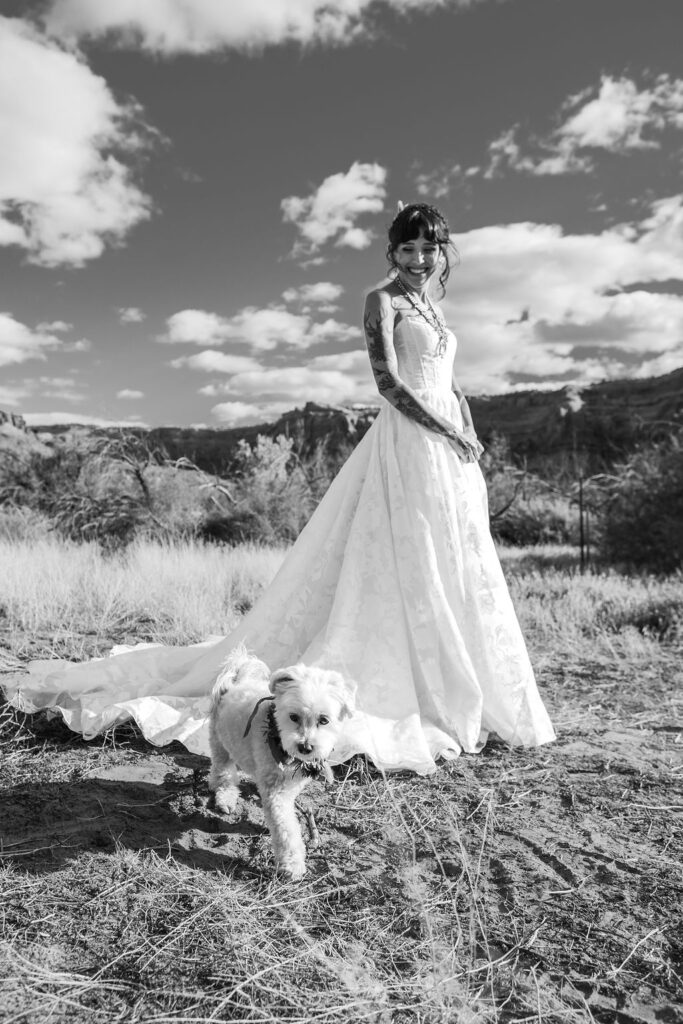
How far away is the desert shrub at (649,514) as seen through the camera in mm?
16688

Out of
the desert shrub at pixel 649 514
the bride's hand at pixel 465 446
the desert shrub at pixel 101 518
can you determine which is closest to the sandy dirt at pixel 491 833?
the bride's hand at pixel 465 446

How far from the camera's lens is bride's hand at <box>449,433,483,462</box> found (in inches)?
157

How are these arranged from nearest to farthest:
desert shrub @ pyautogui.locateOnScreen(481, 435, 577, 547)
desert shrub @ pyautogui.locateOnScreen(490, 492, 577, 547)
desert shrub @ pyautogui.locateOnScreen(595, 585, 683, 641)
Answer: desert shrub @ pyautogui.locateOnScreen(595, 585, 683, 641) < desert shrub @ pyautogui.locateOnScreen(481, 435, 577, 547) < desert shrub @ pyautogui.locateOnScreen(490, 492, 577, 547)

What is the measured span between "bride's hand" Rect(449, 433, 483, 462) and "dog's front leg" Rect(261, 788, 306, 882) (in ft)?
7.21

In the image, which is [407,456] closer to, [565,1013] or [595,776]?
[595,776]

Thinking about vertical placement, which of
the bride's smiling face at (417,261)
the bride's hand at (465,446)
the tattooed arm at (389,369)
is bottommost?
the bride's hand at (465,446)

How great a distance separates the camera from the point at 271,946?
6.86 feet

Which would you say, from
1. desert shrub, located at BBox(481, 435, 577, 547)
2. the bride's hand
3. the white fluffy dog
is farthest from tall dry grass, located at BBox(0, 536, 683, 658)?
desert shrub, located at BBox(481, 435, 577, 547)

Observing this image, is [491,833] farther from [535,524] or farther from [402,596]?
[535,524]

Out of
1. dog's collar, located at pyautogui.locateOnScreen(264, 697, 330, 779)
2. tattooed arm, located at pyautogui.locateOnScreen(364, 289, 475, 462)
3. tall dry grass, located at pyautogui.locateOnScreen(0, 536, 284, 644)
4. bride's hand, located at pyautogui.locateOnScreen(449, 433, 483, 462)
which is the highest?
tattooed arm, located at pyautogui.locateOnScreen(364, 289, 475, 462)

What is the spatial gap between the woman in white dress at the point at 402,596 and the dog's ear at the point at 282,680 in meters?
1.00

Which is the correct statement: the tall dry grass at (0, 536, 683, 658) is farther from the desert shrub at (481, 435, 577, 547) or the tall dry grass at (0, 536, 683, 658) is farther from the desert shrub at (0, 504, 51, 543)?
the desert shrub at (481, 435, 577, 547)

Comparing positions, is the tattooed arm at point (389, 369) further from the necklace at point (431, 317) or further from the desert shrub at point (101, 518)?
the desert shrub at point (101, 518)

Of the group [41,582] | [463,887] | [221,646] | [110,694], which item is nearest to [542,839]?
[463,887]
